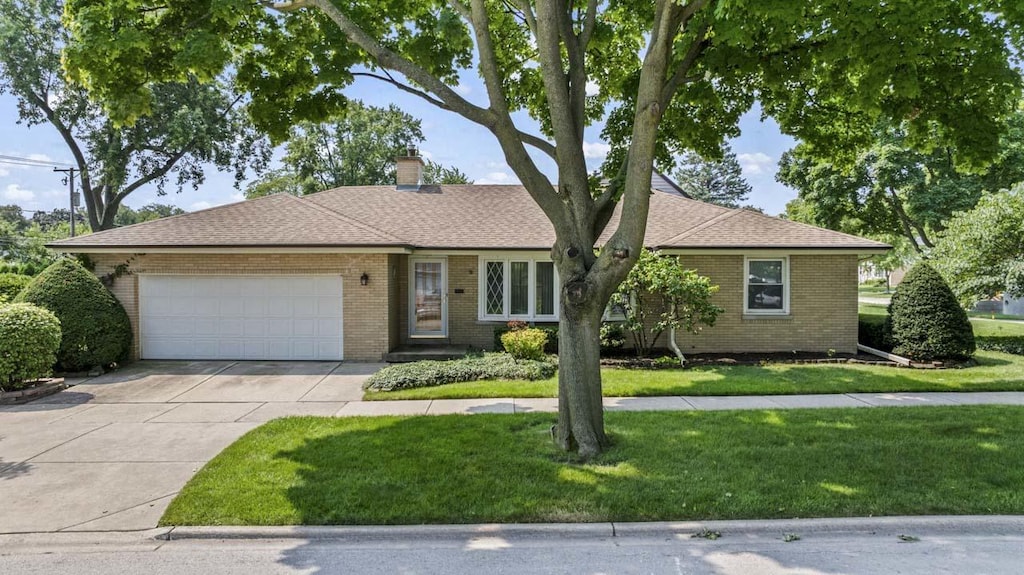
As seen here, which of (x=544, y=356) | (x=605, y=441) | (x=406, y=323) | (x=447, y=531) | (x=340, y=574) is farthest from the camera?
(x=406, y=323)

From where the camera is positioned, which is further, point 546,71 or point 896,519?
point 546,71

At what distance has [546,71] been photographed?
6516mm

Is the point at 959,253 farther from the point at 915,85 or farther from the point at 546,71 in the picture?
the point at 546,71

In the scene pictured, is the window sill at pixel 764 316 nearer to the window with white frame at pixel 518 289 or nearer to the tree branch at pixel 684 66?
the window with white frame at pixel 518 289

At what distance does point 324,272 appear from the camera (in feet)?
42.1

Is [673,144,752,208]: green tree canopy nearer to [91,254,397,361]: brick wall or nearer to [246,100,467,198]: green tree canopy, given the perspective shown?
[246,100,467,198]: green tree canopy

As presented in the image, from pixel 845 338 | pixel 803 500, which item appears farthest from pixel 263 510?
pixel 845 338

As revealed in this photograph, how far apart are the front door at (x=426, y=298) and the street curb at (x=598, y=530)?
32.7ft

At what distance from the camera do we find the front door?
14602mm

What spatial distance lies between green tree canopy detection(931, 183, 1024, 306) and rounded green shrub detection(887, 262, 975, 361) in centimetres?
201

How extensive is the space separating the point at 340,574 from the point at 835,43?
305 inches

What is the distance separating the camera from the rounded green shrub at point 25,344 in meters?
9.20

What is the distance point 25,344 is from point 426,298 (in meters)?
8.12

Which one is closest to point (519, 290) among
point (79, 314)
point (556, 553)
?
point (79, 314)
